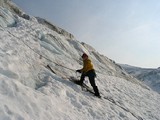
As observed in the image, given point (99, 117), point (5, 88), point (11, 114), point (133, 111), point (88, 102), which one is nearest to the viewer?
point (11, 114)

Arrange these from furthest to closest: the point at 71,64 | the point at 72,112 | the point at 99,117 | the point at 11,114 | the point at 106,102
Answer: the point at 71,64 < the point at 106,102 < the point at 99,117 < the point at 72,112 < the point at 11,114

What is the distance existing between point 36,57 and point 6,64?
3872mm

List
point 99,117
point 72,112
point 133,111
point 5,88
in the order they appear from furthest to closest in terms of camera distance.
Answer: point 133,111 < point 99,117 < point 72,112 < point 5,88

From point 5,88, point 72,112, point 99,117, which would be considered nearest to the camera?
point 5,88

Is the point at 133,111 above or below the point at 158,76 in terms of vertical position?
below

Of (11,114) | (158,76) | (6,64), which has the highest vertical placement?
(158,76)

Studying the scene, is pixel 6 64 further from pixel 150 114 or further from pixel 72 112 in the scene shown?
pixel 150 114

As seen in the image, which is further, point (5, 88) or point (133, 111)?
point (133, 111)

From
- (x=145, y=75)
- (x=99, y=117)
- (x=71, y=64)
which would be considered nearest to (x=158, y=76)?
(x=145, y=75)

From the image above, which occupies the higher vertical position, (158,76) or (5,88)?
(158,76)

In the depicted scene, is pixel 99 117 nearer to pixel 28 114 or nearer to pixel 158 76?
pixel 28 114

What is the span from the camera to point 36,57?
16.3m

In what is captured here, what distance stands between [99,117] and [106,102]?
277 cm

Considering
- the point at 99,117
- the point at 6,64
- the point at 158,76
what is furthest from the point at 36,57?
the point at 158,76
